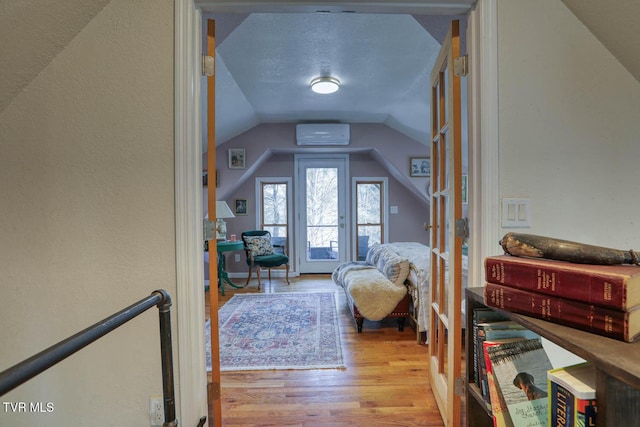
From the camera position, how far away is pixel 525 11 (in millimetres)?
1137

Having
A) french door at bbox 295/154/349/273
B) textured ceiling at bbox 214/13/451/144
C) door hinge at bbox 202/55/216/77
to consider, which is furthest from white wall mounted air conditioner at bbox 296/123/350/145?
door hinge at bbox 202/55/216/77

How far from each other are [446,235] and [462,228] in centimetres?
30

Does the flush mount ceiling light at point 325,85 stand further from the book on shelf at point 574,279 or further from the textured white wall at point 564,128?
the book on shelf at point 574,279

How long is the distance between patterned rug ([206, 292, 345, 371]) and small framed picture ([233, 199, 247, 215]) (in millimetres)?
1654

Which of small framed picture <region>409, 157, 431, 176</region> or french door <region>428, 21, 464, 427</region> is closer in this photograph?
french door <region>428, 21, 464, 427</region>

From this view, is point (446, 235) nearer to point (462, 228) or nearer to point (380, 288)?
point (462, 228)

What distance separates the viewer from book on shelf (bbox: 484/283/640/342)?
0.48m

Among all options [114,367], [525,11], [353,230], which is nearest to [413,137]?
[353,230]

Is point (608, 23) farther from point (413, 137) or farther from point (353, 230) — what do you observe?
point (353, 230)

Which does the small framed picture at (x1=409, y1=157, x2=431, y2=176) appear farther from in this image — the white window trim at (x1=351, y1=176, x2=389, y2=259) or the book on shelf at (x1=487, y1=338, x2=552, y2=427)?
the book on shelf at (x1=487, y1=338, x2=552, y2=427)

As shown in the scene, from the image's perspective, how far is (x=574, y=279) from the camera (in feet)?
1.74

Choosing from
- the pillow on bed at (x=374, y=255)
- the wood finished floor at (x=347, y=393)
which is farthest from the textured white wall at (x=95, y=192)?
the pillow on bed at (x=374, y=255)

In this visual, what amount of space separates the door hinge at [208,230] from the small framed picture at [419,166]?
3535 mm

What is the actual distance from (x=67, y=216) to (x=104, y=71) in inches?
23.1
